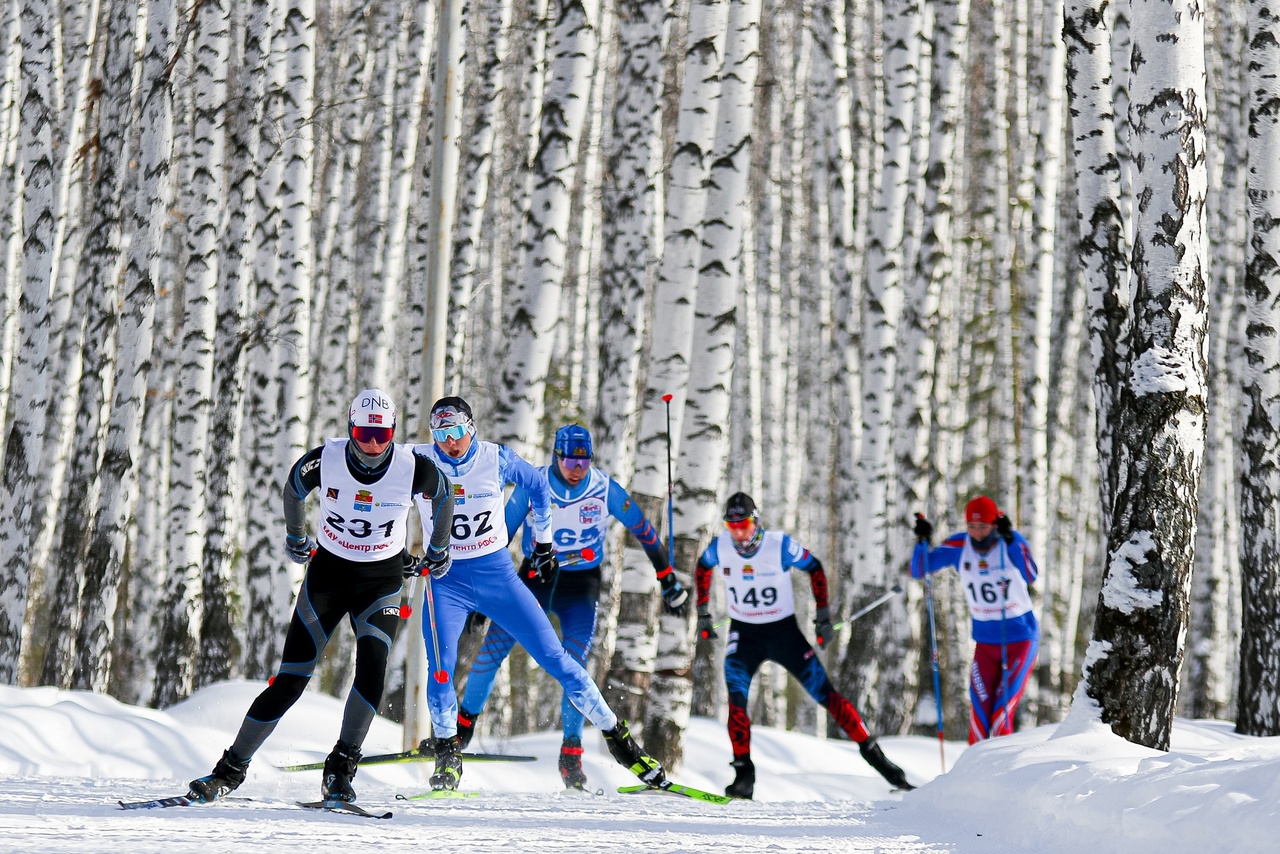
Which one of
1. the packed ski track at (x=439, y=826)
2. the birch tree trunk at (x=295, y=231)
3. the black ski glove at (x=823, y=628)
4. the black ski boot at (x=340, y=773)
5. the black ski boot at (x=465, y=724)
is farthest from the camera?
the birch tree trunk at (x=295, y=231)

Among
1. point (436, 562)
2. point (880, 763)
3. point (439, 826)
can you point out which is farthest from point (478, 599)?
point (880, 763)

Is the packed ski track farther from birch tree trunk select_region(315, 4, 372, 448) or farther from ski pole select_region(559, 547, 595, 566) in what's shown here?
birch tree trunk select_region(315, 4, 372, 448)

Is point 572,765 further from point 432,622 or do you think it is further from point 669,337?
point 669,337

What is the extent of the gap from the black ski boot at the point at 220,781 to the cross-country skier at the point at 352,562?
0.03 ft

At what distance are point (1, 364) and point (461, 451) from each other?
9.81 metres

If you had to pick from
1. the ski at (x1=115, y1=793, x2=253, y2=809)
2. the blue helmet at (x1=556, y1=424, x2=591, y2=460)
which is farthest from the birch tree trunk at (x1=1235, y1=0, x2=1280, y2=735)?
the ski at (x1=115, y1=793, x2=253, y2=809)

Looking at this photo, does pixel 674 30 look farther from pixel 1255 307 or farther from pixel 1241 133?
pixel 1255 307

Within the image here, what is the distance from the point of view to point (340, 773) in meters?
6.11

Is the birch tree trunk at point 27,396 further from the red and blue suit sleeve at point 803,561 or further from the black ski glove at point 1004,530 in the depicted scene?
the black ski glove at point 1004,530

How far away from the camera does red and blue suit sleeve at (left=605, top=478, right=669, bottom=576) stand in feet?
28.8

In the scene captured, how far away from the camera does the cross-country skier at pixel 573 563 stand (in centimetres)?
847

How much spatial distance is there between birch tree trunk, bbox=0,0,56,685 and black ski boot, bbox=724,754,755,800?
23.7ft

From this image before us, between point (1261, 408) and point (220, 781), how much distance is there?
8.21 m

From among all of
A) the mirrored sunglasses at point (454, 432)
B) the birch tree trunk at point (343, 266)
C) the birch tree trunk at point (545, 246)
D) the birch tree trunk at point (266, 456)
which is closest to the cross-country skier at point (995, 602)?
the birch tree trunk at point (545, 246)
